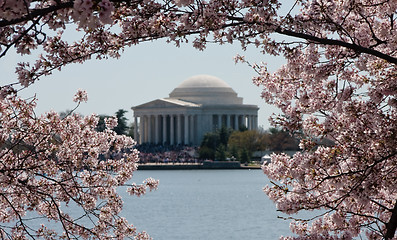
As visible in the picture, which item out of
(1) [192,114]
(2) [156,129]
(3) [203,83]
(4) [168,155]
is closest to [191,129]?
(1) [192,114]

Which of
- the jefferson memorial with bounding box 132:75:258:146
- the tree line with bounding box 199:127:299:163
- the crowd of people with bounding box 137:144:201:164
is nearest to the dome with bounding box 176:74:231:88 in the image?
the jefferson memorial with bounding box 132:75:258:146

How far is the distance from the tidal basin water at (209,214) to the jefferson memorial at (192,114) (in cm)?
8226

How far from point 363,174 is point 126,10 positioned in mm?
3040

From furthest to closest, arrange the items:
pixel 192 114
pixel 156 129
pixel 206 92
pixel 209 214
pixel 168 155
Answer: pixel 206 92, pixel 156 129, pixel 192 114, pixel 168 155, pixel 209 214

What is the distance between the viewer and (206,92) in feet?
541

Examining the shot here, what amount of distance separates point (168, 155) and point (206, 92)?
41.8m

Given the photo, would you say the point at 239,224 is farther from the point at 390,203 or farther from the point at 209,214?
the point at 390,203

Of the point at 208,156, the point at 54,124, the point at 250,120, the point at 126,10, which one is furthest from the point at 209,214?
the point at 250,120

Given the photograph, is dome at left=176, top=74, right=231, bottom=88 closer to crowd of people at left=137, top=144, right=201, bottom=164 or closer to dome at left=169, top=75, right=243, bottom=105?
dome at left=169, top=75, right=243, bottom=105

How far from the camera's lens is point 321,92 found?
390 inches

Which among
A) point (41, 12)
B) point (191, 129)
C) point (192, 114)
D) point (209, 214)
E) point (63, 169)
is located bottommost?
point (209, 214)

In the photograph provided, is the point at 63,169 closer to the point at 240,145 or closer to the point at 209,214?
the point at 209,214

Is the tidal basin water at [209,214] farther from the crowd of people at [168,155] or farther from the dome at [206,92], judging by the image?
the dome at [206,92]

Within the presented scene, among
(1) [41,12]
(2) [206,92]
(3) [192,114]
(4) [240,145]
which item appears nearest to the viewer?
(1) [41,12]
